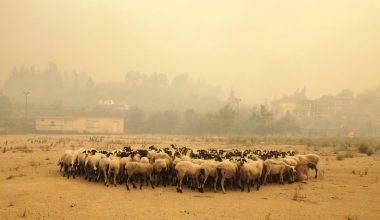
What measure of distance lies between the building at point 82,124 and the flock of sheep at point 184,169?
2719 inches

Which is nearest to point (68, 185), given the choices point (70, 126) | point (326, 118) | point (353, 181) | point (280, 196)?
point (280, 196)

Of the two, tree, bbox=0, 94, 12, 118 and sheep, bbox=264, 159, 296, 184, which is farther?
tree, bbox=0, 94, 12, 118

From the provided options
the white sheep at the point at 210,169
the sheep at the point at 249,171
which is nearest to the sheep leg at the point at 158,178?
the white sheep at the point at 210,169

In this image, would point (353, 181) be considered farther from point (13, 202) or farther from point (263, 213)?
point (13, 202)

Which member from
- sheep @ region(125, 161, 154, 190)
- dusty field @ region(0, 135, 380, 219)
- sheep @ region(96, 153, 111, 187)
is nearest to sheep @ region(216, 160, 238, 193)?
dusty field @ region(0, 135, 380, 219)

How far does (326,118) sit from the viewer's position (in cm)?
13550

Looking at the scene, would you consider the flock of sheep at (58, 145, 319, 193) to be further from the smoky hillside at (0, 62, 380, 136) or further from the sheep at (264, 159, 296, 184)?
the smoky hillside at (0, 62, 380, 136)

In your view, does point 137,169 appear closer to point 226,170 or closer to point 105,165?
point 105,165

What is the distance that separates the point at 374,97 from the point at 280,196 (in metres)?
164

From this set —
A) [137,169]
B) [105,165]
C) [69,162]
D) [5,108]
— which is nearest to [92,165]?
[105,165]

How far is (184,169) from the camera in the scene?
15.5m

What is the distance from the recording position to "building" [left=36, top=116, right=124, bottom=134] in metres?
85.0

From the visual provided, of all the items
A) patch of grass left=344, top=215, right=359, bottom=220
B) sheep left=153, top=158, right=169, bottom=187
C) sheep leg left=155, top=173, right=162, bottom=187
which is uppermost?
sheep left=153, top=158, right=169, bottom=187

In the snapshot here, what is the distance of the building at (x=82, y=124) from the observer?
8500cm
